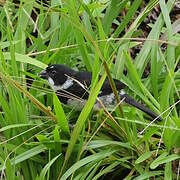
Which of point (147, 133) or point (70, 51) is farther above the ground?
point (70, 51)

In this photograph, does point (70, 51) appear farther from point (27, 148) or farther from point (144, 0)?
point (144, 0)

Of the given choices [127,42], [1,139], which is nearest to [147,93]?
[127,42]

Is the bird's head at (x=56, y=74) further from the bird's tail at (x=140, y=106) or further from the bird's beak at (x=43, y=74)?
the bird's tail at (x=140, y=106)

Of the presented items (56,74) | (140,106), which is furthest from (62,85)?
(140,106)

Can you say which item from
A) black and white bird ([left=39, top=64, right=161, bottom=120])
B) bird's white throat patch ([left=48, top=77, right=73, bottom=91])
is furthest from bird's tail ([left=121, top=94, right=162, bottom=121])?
bird's white throat patch ([left=48, top=77, right=73, bottom=91])

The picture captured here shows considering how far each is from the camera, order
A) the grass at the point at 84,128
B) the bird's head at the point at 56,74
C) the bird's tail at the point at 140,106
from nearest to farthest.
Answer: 1. the grass at the point at 84,128
2. the bird's tail at the point at 140,106
3. the bird's head at the point at 56,74

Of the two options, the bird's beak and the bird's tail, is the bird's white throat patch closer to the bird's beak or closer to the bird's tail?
the bird's beak

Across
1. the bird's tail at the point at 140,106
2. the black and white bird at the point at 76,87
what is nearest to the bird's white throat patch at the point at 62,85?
the black and white bird at the point at 76,87

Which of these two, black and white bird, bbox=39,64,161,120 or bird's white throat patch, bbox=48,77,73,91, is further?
bird's white throat patch, bbox=48,77,73,91

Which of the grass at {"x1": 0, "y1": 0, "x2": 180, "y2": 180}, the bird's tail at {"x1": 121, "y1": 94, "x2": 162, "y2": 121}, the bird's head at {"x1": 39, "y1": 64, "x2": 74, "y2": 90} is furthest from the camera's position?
the bird's head at {"x1": 39, "y1": 64, "x2": 74, "y2": 90}
